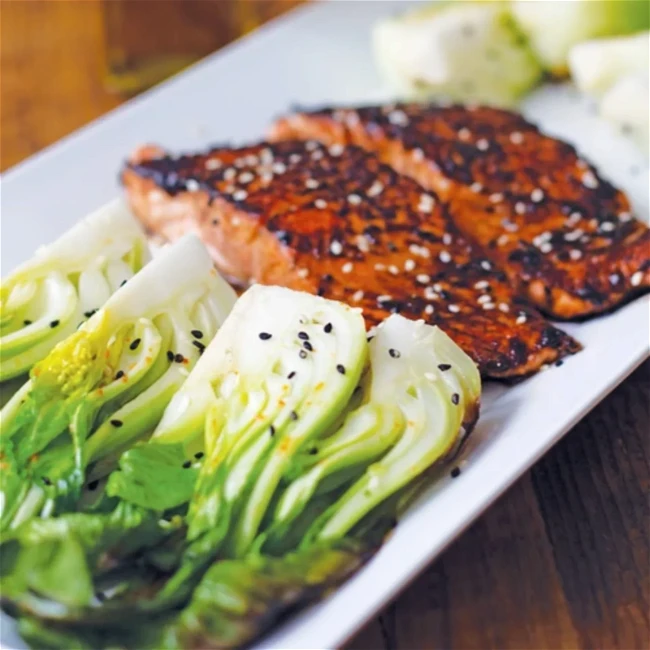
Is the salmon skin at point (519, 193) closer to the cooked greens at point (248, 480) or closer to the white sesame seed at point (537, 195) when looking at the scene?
the white sesame seed at point (537, 195)

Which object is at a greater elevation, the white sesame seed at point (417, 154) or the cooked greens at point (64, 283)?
the cooked greens at point (64, 283)

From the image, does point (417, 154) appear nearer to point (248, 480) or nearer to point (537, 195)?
point (537, 195)

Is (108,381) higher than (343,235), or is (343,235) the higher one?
(108,381)

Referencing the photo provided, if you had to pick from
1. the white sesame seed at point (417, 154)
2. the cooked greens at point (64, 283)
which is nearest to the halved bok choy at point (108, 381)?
the cooked greens at point (64, 283)

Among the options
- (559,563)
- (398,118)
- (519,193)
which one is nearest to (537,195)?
(519,193)

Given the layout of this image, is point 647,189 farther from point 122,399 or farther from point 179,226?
point 122,399

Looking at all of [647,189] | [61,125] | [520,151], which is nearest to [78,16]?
[61,125]

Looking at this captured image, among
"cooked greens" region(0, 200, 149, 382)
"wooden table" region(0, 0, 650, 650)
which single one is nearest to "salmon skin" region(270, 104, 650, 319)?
"wooden table" region(0, 0, 650, 650)
